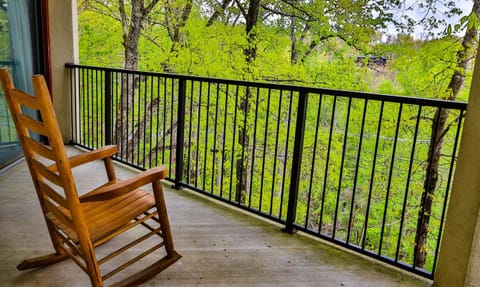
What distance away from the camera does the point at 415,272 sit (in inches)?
69.4

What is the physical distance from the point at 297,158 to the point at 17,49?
2814mm

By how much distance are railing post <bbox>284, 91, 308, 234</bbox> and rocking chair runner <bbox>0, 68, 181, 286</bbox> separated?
0.78 meters

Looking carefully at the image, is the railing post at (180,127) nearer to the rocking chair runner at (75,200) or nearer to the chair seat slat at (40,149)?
the rocking chair runner at (75,200)

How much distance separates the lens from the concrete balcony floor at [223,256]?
1.64 m

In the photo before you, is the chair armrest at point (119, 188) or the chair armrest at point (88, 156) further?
the chair armrest at point (88, 156)

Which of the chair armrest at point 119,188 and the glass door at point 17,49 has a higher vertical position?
the glass door at point 17,49

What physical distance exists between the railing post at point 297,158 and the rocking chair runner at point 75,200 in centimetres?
Result: 78

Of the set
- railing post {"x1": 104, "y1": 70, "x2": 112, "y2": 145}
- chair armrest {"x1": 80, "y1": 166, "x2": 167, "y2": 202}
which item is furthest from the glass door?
chair armrest {"x1": 80, "y1": 166, "x2": 167, "y2": 202}

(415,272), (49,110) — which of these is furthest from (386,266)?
(49,110)

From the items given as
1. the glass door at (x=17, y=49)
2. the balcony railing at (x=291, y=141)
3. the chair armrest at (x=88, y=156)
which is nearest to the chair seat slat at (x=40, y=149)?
the chair armrest at (x=88, y=156)

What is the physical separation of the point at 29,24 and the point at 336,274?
364 cm

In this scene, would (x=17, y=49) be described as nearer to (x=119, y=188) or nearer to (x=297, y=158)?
(x=119, y=188)

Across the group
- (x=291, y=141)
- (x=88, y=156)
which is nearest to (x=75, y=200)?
(x=88, y=156)

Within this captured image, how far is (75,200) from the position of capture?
4.18 feet
